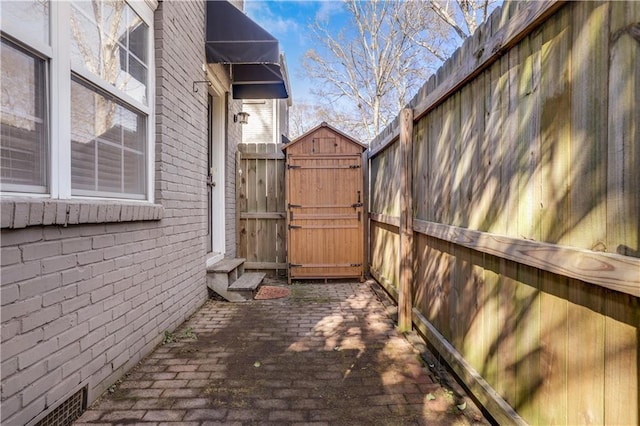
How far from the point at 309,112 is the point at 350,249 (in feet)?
48.5

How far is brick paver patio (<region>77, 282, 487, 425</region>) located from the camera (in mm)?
1795

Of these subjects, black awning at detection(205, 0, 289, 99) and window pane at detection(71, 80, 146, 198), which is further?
black awning at detection(205, 0, 289, 99)

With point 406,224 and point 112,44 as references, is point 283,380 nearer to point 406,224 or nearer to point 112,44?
point 406,224

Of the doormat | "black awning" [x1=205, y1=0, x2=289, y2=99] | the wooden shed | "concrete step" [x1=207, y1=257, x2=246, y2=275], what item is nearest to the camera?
"black awning" [x1=205, y1=0, x2=289, y2=99]

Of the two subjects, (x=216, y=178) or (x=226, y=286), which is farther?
(x=216, y=178)

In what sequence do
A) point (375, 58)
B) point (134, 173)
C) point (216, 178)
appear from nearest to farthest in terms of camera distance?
point (134, 173)
point (216, 178)
point (375, 58)

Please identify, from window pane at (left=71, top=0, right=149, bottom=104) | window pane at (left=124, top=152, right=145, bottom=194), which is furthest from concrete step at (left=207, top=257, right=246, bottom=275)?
window pane at (left=71, top=0, right=149, bottom=104)

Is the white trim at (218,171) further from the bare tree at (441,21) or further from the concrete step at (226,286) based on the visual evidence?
the bare tree at (441,21)

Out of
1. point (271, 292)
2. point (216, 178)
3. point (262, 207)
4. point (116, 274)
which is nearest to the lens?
point (116, 274)

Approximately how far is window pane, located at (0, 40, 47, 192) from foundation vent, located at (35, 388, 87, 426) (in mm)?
1083

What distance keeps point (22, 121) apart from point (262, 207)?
387cm

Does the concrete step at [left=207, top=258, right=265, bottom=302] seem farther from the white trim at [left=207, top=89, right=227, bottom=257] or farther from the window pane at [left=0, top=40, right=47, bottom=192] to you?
the window pane at [left=0, top=40, right=47, bottom=192]

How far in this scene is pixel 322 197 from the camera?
4.86 meters

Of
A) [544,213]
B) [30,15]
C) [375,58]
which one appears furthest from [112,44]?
[375,58]
